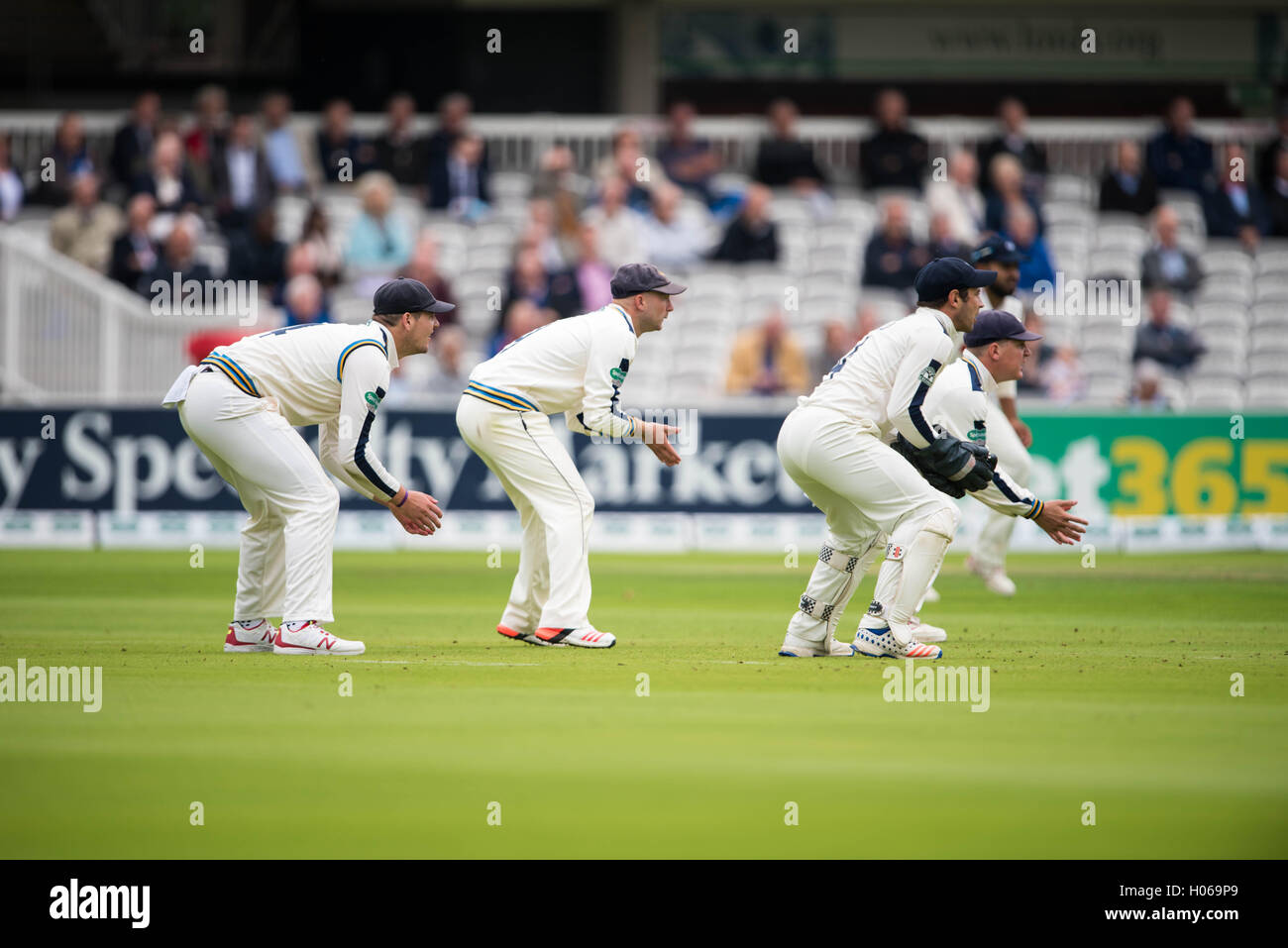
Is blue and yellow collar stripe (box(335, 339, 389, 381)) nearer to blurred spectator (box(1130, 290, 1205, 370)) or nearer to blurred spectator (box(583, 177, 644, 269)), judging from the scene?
blurred spectator (box(583, 177, 644, 269))

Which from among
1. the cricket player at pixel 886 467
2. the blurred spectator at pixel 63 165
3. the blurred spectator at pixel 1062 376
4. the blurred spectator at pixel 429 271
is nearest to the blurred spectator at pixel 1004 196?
the blurred spectator at pixel 1062 376

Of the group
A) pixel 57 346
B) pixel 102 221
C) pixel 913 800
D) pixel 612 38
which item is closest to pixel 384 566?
pixel 57 346

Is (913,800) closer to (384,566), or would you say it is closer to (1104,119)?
(384,566)

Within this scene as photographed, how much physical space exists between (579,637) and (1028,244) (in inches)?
466

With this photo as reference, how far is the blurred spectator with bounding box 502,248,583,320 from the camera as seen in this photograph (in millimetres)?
19609

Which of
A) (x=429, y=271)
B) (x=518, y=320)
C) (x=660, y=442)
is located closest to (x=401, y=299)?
(x=660, y=442)

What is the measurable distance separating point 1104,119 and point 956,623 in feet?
59.0

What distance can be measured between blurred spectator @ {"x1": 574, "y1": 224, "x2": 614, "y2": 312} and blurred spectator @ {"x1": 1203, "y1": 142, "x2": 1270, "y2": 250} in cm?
822

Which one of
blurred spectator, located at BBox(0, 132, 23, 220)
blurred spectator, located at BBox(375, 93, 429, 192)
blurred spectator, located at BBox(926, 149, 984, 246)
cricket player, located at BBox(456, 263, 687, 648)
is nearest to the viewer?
cricket player, located at BBox(456, 263, 687, 648)

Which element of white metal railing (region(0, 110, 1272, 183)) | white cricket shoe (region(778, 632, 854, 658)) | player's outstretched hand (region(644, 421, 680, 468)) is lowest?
white cricket shoe (region(778, 632, 854, 658))

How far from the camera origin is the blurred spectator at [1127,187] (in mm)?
22438

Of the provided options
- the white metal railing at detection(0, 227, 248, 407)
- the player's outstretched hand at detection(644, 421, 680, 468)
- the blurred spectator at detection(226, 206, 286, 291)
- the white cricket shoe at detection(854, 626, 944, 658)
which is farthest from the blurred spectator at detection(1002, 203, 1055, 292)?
the player's outstretched hand at detection(644, 421, 680, 468)

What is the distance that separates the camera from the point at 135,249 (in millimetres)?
19875

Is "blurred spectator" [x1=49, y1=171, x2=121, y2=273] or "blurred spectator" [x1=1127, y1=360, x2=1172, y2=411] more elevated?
"blurred spectator" [x1=49, y1=171, x2=121, y2=273]
